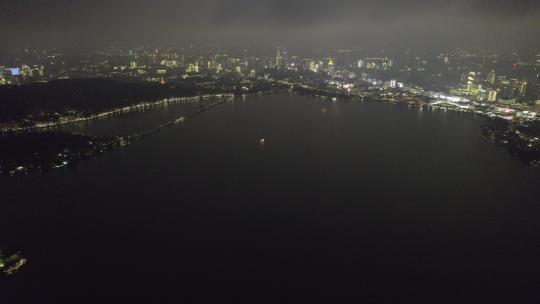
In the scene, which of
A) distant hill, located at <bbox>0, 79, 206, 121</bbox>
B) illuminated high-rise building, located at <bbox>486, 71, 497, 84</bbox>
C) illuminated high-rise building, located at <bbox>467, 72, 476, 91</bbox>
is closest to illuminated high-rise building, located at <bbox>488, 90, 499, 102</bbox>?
illuminated high-rise building, located at <bbox>467, 72, 476, 91</bbox>

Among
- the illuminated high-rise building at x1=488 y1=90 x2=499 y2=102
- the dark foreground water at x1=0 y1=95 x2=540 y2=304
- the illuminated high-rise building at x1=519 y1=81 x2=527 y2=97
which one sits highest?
the illuminated high-rise building at x1=519 y1=81 x2=527 y2=97

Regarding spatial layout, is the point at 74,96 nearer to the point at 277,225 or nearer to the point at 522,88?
the point at 277,225

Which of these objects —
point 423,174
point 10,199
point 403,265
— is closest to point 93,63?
point 10,199

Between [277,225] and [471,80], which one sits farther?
[471,80]

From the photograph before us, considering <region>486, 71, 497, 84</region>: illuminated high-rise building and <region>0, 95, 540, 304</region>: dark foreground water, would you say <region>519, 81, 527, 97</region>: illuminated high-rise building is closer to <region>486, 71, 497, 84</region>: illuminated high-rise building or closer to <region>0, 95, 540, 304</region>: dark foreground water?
<region>486, 71, 497, 84</region>: illuminated high-rise building

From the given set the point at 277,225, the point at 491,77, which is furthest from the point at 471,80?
the point at 277,225

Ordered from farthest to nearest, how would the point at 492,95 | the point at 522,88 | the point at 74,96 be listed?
1. the point at 522,88
2. the point at 492,95
3. the point at 74,96

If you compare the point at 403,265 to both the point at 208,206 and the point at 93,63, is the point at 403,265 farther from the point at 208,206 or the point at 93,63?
the point at 93,63
